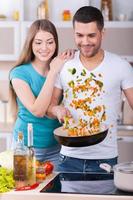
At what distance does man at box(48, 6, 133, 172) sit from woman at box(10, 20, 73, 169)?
11 centimetres

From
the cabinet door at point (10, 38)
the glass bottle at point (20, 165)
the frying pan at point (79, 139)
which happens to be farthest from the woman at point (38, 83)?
the cabinet door at point (10, 38)

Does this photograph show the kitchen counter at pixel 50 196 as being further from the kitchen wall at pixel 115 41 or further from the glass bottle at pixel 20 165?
the kitchen wall at pixel 115 41

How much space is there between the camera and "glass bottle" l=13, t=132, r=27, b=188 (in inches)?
81.5

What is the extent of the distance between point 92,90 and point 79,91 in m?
0.07

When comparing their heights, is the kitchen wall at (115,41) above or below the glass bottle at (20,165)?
above

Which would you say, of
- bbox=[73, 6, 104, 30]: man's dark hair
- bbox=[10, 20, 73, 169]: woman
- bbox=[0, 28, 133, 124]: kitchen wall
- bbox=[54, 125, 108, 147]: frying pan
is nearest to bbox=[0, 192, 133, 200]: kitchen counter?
bbox=[54, 125, 108, 147]: frying pan

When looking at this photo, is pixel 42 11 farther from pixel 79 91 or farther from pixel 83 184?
pixel 83 184

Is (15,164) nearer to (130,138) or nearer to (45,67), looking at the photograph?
(45,67)

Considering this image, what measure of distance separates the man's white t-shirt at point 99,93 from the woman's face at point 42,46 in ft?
0.78

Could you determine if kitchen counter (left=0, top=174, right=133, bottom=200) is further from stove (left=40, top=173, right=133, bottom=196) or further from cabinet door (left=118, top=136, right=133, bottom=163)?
cabinet door (left=118, top=136, right=133, bottom=163)

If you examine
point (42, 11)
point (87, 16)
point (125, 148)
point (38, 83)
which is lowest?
point (125, 148)

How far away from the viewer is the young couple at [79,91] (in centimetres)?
249

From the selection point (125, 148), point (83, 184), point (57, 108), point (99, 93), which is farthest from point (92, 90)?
point (125, 148)

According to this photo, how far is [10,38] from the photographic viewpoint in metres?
4.45
